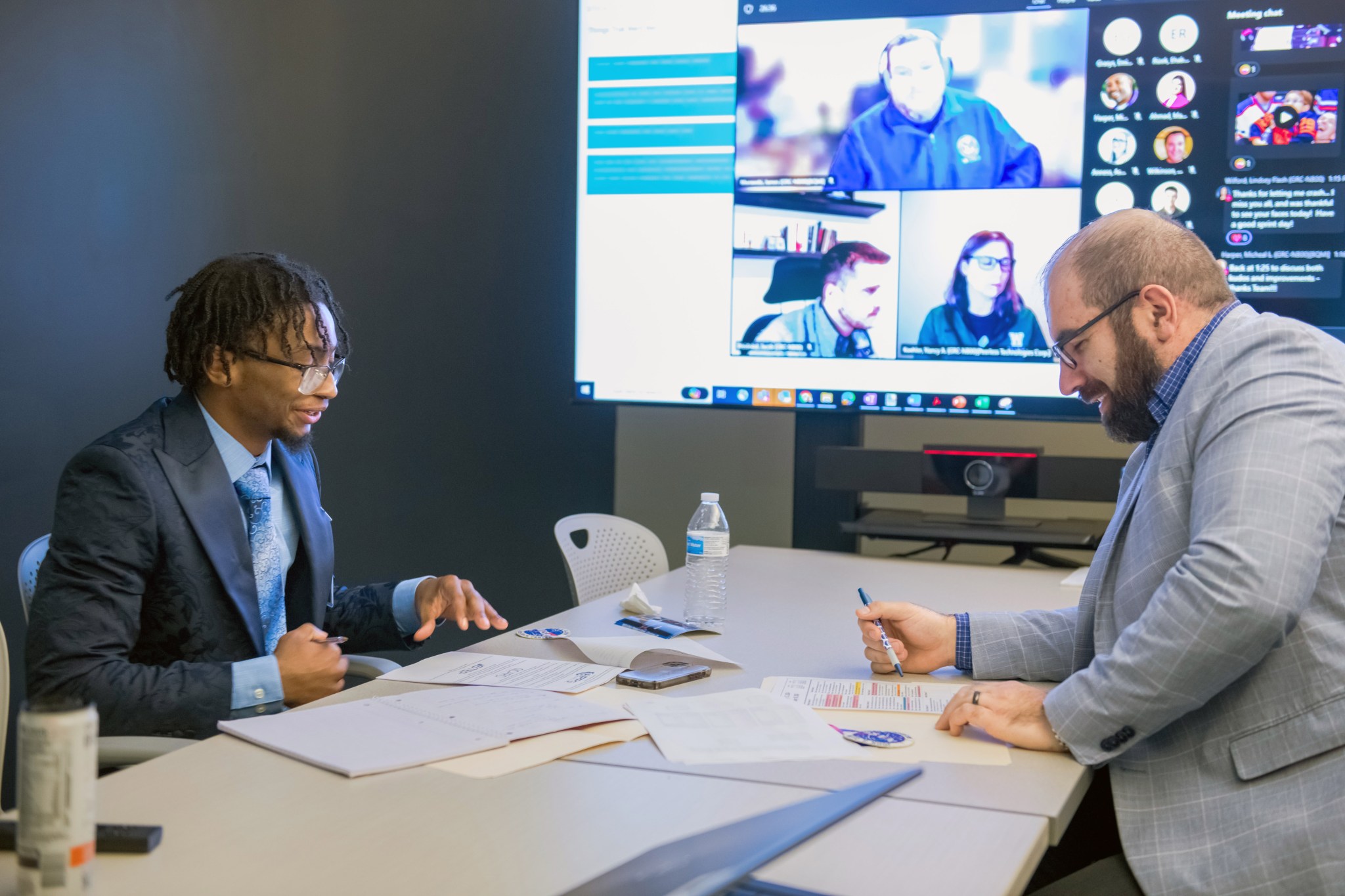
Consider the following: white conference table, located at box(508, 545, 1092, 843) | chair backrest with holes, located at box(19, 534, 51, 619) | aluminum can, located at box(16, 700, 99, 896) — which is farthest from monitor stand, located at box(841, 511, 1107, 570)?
aluminum can, located at box(16, 700, 99, 896)

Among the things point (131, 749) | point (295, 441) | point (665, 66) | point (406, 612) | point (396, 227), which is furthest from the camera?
point (396, 227)

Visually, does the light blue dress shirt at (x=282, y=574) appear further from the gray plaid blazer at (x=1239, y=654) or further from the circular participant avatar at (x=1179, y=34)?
the circular participant avatar at (x=1179, y=34)

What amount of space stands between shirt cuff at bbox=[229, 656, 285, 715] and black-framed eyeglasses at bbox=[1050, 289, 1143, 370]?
129 cm

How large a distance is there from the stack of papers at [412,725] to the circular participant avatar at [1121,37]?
2.35m

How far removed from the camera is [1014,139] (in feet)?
9.84

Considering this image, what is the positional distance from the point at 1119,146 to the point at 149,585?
2.51m

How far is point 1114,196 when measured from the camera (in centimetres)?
295

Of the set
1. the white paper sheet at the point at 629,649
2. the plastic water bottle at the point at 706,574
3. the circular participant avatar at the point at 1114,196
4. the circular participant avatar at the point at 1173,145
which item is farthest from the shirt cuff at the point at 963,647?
the circular participant avatar at the point at 1173,145

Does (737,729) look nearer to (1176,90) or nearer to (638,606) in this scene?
(638,606)

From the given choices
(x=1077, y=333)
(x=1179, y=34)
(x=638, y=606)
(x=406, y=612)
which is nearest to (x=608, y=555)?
(x=638, y=606)

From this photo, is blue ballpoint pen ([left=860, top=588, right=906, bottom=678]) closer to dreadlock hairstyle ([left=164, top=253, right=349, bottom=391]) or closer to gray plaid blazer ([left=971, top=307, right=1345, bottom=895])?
gray plaid blazer ([left=971, top=307, right=1345, bottom=895])

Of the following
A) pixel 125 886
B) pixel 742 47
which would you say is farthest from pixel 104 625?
pixel 742 47

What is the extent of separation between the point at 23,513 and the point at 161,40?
1.30 metres

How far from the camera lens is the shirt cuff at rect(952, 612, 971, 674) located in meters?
1.79
